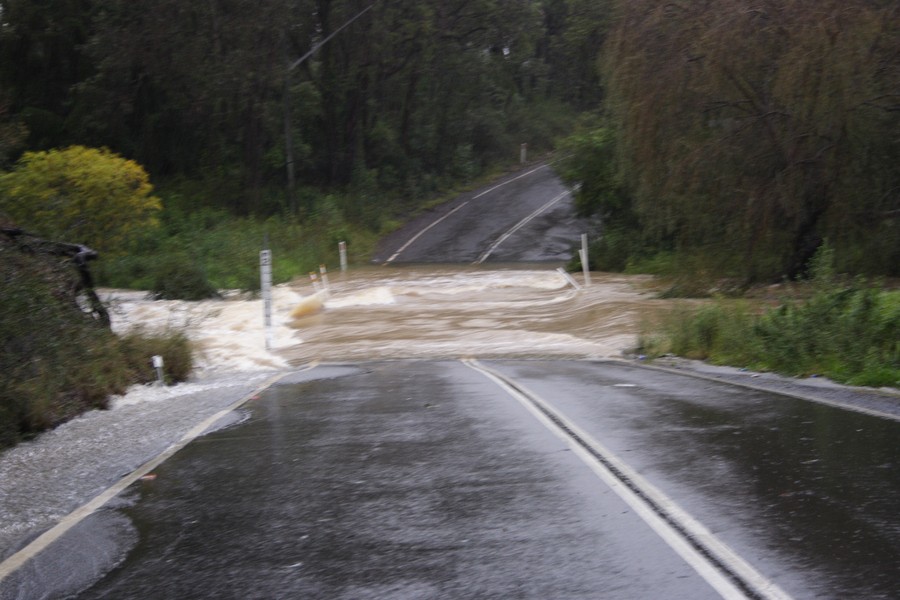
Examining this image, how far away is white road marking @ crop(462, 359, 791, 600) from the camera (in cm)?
537

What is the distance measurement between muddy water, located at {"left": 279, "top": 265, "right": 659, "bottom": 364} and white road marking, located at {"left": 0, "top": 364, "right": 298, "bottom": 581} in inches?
356

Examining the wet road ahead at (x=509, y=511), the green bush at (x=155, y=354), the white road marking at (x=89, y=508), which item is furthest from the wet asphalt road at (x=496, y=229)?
the wet road ahead at (x=509, y=511)

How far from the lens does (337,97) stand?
57094mm

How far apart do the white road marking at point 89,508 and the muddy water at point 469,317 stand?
9050mm

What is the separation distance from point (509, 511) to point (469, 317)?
18801 mm

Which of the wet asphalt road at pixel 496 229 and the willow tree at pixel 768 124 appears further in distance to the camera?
the wet asphalt road at pixel 496 229

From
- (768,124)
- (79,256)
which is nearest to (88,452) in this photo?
(79,256)

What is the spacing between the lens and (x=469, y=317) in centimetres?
2584

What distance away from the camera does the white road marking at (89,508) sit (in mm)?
6337

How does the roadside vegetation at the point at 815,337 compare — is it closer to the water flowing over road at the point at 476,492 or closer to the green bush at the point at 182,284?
the water flowing over road at the point at 476,492

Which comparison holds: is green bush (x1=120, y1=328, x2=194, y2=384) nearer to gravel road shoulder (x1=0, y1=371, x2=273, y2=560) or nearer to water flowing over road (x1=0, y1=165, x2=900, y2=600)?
gravel road shoulder (x1=0, y1=371, x2=273, y2=560)

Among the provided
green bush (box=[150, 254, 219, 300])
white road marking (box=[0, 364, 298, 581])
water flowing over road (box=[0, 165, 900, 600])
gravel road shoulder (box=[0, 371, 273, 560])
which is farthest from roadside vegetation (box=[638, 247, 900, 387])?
green bush (box=[150, 254, 219, 300])

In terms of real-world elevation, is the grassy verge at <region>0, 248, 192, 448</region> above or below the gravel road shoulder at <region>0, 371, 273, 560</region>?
above

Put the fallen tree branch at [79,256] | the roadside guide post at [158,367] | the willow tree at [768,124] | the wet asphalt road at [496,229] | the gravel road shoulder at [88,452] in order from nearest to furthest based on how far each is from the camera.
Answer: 1. the gravel road shoulder at [88,452]
2. the roadside guide post at [158,367]
3. the fallen tree branch at [79,256]
4. the willow tree at [768,124]
5. the wet asphalt road at [496,229]
